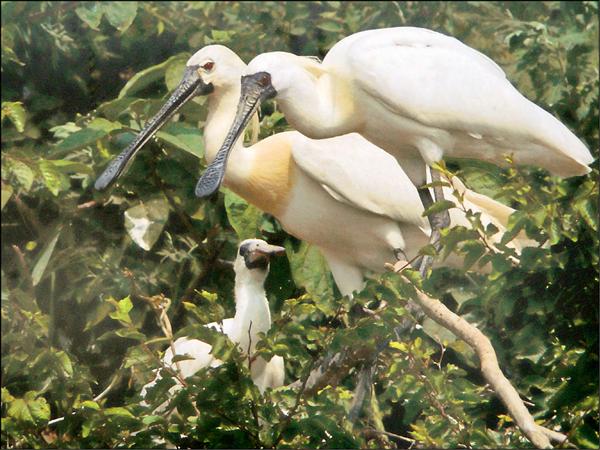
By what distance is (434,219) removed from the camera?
359 centimetres

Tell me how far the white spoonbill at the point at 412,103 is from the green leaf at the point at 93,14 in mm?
812

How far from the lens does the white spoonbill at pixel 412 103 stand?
3.46m

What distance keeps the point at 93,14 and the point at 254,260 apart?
2.90 feet

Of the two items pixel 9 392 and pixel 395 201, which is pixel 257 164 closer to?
pixel 395 201

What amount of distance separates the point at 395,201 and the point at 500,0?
70 centimetres

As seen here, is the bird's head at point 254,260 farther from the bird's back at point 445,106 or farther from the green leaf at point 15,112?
the green leaf at point 15,112

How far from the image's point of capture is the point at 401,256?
3912 millimetres

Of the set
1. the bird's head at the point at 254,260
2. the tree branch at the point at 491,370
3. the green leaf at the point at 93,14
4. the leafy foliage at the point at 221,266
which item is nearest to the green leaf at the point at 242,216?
the leafy foliage at the point at 221,266

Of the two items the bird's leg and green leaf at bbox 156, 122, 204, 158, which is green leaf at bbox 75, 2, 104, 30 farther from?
the bird's leg

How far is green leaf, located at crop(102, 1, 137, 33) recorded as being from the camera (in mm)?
4220

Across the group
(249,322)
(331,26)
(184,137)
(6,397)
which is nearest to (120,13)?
(184,137)

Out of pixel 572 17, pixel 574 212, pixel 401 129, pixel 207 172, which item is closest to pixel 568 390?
pixel 574 212

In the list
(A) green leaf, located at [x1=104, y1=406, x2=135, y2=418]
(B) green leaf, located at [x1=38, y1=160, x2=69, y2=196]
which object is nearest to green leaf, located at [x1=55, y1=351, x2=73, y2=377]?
(A) green leaf, located at [x1=104, y1=406, x2=135, y2=418]

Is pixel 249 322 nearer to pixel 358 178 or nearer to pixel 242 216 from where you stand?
pixel 242 216
